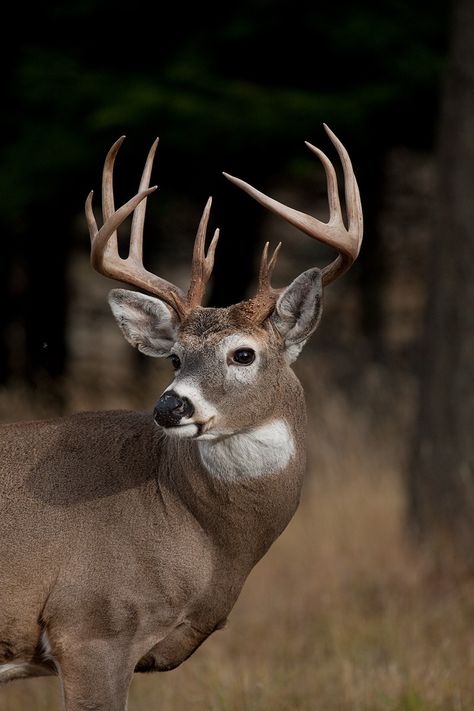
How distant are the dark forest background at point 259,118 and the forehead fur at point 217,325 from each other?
12.9 ft

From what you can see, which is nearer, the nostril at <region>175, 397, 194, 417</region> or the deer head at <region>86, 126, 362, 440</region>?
the nostril at <region>175, 397, 194, 417</region>

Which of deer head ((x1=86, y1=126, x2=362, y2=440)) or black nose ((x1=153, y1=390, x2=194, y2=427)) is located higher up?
deer head ((x1=86, y1=126, x2=362, y2=440))

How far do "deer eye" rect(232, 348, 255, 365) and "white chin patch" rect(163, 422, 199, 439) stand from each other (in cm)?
34

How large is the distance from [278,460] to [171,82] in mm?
5860

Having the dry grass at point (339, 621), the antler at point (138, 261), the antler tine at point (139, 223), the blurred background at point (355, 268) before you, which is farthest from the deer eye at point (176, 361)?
the dry grass at point (339, 621)

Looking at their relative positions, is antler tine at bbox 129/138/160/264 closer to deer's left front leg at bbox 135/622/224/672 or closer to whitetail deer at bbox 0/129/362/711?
whitetail deer at bbox 0/129/362/711

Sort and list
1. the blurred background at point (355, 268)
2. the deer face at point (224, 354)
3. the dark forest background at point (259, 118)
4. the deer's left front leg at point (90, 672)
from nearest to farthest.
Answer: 1. the deer face at point (224, 354)
2. the deer's left front leg at point (90, 672)
3. the blurred background at point (355, 268)
4. the dark forest background at point (259, 118)

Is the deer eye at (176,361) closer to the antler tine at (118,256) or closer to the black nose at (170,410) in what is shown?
the antler tine at (118,256)

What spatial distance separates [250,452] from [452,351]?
407 cm

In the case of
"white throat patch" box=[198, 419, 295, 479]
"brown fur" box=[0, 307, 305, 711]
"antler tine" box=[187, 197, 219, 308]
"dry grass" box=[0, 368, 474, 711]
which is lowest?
"dry grass" box=[0, 368, 474, 711]

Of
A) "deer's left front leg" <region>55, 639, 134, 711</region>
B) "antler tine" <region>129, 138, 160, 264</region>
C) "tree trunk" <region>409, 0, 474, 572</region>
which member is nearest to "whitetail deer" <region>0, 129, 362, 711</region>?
"deer's left front leg" <region>55, 639, 134, 711</region>

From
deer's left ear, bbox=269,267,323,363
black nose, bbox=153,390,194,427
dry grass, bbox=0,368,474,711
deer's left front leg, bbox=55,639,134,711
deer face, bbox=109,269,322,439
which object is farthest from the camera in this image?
dry grass, bbox=0,368,474,711

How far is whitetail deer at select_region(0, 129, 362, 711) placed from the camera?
15.0ft

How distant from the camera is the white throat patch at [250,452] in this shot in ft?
15.3
